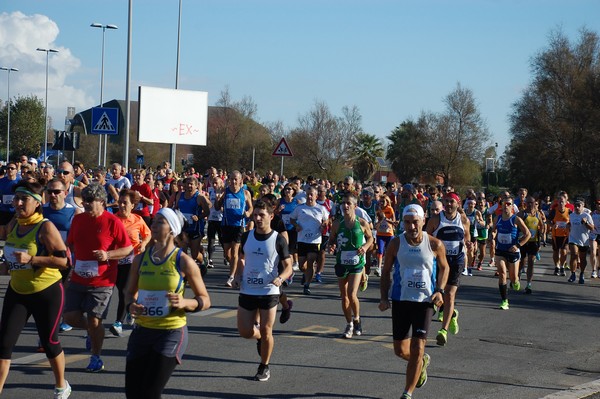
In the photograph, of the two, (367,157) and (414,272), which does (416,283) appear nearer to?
(414,272)

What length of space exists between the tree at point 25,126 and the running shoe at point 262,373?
6457 centimetres

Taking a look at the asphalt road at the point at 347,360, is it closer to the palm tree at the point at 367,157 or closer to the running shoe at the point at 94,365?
the running shoe at the point at 94,365

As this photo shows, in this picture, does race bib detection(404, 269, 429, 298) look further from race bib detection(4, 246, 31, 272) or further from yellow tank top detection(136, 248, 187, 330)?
race bib detection(4, 246, 31, 272)

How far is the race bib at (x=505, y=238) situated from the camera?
13477 mm

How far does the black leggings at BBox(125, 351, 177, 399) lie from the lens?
5.14 m

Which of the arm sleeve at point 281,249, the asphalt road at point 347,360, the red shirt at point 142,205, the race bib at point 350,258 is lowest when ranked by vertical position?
the asphalt road at point 347,360

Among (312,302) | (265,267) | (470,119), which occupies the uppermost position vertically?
(470,119)

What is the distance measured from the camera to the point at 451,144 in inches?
2603

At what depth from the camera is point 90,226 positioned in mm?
7859

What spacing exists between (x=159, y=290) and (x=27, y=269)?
166cm

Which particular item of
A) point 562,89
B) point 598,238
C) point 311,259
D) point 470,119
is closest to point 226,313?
point 311,259

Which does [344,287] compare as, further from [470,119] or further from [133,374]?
[470,119]

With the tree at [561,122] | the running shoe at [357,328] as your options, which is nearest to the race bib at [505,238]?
the running shoe at [357,328]

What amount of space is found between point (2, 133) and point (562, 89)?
4735 centimetres
